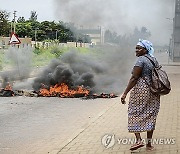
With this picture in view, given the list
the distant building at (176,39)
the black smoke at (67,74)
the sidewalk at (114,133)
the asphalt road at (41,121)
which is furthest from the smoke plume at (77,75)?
the distant building at (176,39)

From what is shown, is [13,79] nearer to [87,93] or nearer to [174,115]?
[87,93]

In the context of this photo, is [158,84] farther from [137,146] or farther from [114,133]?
[114,133]

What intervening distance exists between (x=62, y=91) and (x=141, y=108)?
8106mm

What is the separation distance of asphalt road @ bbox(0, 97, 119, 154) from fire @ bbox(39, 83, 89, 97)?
726mm

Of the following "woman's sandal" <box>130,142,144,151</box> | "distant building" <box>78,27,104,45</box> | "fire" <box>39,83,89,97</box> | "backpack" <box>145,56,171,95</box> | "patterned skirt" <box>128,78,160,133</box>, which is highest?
"distant building" <box>78,27,104,45</box>

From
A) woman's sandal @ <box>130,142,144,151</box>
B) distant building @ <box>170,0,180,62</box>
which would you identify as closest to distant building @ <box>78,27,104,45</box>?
woman's sandal @ <box>130,142,144,151</box>

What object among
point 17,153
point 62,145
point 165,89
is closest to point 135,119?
point 165,89

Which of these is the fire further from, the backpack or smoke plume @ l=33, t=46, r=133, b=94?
the backpack

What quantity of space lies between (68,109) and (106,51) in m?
13.5

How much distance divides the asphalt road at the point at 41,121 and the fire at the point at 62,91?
0.73 m

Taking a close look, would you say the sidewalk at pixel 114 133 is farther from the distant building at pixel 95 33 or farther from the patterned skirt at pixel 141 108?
the distant building at pixel 95 33

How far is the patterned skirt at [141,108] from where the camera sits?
17.3ft

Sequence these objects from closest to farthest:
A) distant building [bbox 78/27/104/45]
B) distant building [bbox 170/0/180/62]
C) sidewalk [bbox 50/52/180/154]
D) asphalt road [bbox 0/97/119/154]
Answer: sidewalk [bbox 50/52/180/154] → asphalt road [bbox 0/97/119/154] → distant building [bbox 78/27/104/45] → distant building [bbox 170/0/180/62]

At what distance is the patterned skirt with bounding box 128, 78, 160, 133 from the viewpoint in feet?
17.3
